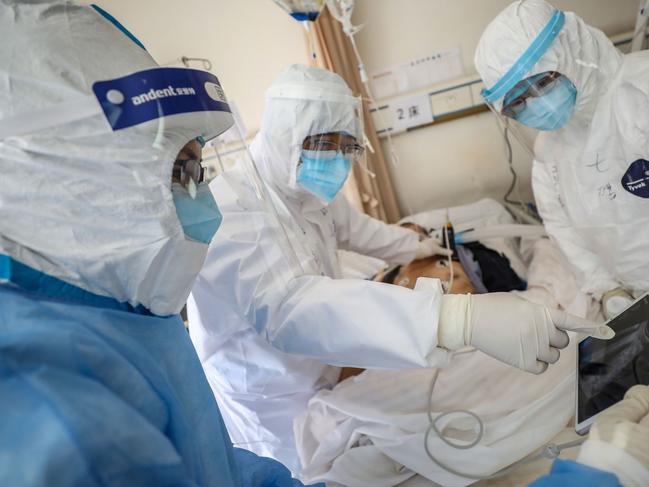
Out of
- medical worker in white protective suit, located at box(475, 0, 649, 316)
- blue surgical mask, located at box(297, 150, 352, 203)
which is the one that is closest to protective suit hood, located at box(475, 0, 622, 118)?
medical worker in white protective suit, located at box(475, 0, 649, 316)

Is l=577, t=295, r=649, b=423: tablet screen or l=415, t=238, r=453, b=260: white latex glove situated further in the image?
l=415, t=238, r=453, b=260: white latex glove

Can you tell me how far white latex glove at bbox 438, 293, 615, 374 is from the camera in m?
0.73

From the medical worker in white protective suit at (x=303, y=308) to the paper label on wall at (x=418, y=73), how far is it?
1.01 m

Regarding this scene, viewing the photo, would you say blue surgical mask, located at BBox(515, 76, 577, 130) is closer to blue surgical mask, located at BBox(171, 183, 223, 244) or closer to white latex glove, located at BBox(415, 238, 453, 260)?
white latex glove, located at BBox(415, 238, 453, 260)

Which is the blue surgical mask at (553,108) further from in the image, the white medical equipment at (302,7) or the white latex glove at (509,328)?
the white medical equipment at (302,7)

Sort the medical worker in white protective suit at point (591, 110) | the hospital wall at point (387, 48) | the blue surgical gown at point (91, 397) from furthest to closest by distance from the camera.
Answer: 1. the hospital wall at point (387, 48)
2. the medical worker in white protective suit at point (591, 110)
3. the blue surgical gown at point (91, 397)

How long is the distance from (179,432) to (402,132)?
203 centimetres

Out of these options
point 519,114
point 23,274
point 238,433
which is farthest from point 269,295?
point 519,114

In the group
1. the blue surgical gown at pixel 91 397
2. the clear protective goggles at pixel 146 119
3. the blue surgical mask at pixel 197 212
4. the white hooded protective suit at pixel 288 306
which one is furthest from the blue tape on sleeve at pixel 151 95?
the white hooded protective suit at pixel 288 306

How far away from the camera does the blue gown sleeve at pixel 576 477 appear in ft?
1.51

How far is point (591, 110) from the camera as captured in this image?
46.2 inches

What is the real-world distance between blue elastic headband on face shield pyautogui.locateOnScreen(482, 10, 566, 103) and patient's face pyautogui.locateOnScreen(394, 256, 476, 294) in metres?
0.66

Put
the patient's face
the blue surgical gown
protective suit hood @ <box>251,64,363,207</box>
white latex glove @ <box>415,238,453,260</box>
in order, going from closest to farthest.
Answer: the blue surgical gown → protective suit hood @ <box>251,64,363,207</box> → the patient's face → white latex glove @ <box>415,238,453,260</box>

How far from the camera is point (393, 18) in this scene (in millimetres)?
2064
